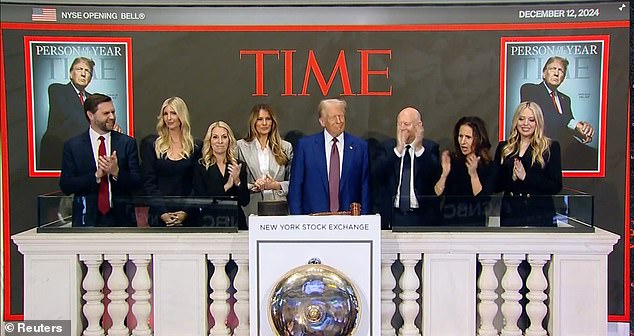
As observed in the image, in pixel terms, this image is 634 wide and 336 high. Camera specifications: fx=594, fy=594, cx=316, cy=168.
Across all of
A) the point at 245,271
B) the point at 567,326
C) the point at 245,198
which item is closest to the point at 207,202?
the point at 245,198

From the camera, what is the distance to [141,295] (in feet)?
5.49

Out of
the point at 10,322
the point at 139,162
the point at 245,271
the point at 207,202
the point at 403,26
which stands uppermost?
the point at 403,26

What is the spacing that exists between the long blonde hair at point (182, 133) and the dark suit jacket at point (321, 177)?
1.02 feet

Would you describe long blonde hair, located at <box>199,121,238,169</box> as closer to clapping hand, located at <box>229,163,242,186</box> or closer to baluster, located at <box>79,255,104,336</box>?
clapping hand, located at <box>229,163,242,186</box>

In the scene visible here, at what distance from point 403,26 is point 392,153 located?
364 millimetres

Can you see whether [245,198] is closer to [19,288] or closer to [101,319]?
[101,319]

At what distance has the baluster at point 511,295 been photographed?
1.64 metres

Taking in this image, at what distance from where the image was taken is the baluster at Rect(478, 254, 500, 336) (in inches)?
64.6

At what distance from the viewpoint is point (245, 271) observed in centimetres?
166

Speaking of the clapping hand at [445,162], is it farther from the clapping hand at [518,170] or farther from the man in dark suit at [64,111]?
the man in dark suit at [64,111]

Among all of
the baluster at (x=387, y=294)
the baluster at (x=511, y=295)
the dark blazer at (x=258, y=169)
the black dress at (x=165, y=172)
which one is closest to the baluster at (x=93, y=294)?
the black dress at (x=165, y=172)

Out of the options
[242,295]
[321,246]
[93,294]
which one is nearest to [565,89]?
[321,246]

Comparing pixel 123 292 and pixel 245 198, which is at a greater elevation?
pixel 245 198

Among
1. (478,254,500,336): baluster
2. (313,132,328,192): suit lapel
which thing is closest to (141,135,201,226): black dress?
(313,132,328,192): suit lapel
